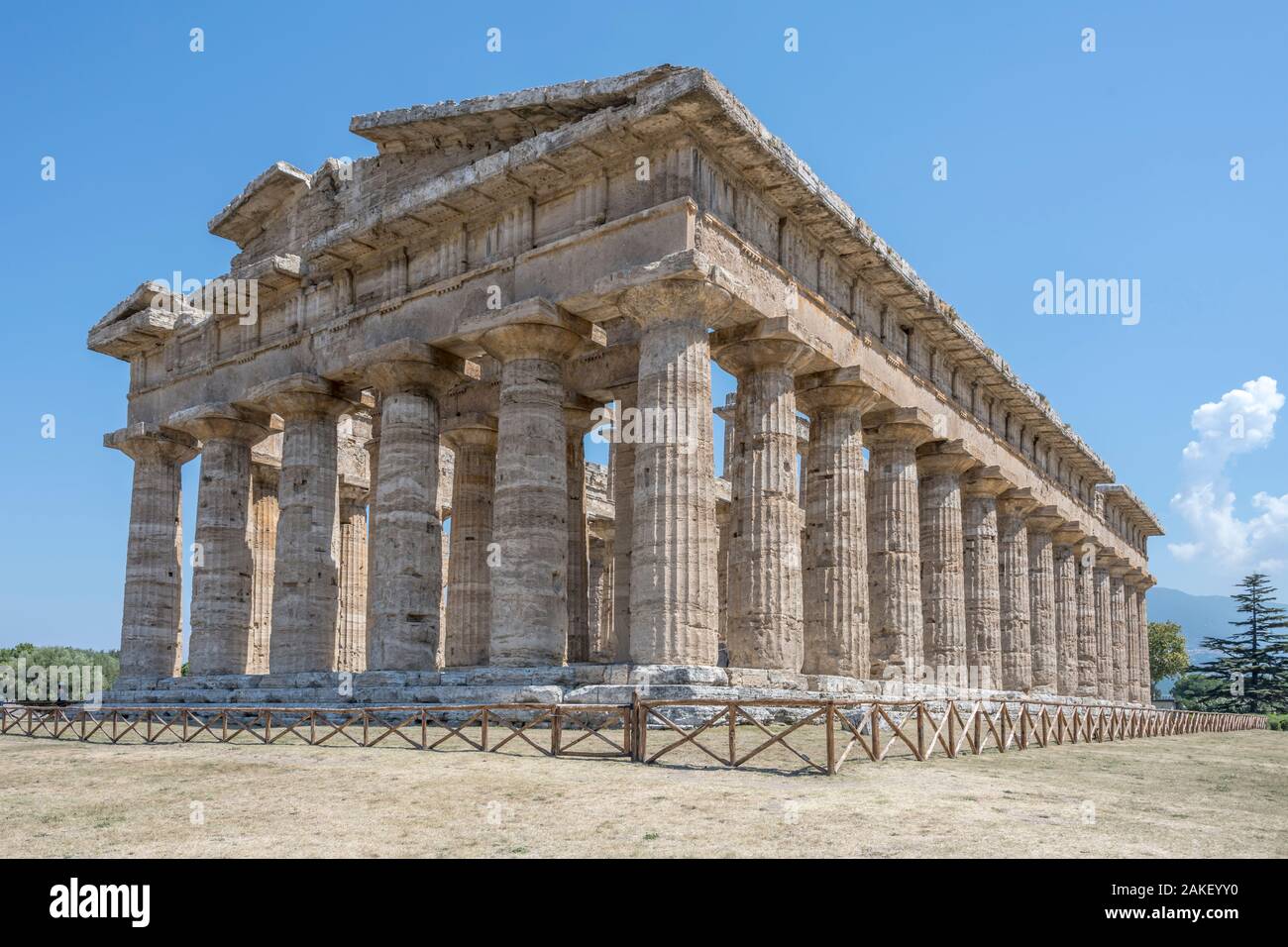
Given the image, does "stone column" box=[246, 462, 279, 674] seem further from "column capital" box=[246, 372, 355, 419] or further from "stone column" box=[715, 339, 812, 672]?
"stone column" box=[715, 339, 812, 672]

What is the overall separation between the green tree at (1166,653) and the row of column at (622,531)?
5306 centimetres

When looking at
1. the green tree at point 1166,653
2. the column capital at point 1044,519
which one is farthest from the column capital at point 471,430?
the green tree at point 1166,653

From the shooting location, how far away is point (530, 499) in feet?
71.9

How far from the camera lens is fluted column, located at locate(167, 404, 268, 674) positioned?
2873cm

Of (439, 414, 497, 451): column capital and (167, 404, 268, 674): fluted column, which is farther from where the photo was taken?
(439, 414, 497, 451): column capital

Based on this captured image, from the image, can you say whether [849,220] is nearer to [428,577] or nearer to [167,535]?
[428,577]

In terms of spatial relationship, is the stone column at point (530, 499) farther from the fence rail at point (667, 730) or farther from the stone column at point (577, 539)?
the stone column at point (577, 539)

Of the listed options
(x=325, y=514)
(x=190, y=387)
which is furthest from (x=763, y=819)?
(x=190, y=387)

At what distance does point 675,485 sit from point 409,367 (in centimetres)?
778

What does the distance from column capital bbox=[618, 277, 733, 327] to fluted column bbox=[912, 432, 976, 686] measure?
12656 millimetres

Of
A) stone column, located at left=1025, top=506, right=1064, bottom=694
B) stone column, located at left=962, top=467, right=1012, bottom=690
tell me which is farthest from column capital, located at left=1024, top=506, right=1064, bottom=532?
stone column, located at left=962, top=467, right=1012, bottom=690

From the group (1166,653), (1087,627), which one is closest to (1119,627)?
(1087,627)
